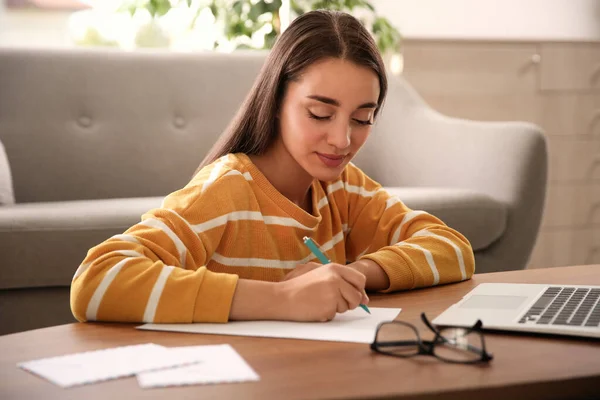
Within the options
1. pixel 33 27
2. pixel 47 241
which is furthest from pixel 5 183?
pixel 33 27

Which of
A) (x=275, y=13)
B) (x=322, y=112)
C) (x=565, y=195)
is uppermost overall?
(x=275, y=13)

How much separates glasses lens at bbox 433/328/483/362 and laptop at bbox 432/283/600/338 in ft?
0.21

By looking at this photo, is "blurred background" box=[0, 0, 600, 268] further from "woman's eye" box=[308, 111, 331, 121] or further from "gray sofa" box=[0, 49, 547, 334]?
"woman's eye" box=[308, 111, 331, 121]

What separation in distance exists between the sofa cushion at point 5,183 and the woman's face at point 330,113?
1184 millimetres

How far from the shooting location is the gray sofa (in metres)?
2.35

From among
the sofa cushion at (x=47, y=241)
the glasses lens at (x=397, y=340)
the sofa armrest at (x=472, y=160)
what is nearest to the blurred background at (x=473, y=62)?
the sofa armrest at (x=472, y=160)

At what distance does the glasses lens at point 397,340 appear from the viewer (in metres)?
0.79

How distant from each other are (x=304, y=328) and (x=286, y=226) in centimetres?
44

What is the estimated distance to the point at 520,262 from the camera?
7.82ft

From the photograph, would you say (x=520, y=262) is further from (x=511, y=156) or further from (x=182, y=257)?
(x=182, y=257)

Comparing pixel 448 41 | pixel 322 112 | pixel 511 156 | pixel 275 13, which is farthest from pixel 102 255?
pixel 448 41

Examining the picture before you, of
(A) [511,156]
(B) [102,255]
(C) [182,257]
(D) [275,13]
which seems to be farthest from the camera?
(D) [275,13]

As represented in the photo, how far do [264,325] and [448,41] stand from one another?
9.88ft

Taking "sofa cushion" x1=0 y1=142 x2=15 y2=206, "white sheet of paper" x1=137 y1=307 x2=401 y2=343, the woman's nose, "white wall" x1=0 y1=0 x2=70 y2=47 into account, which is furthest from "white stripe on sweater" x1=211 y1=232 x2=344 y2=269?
"white wall" x1=0 y1=0 x2=70 y2=47
